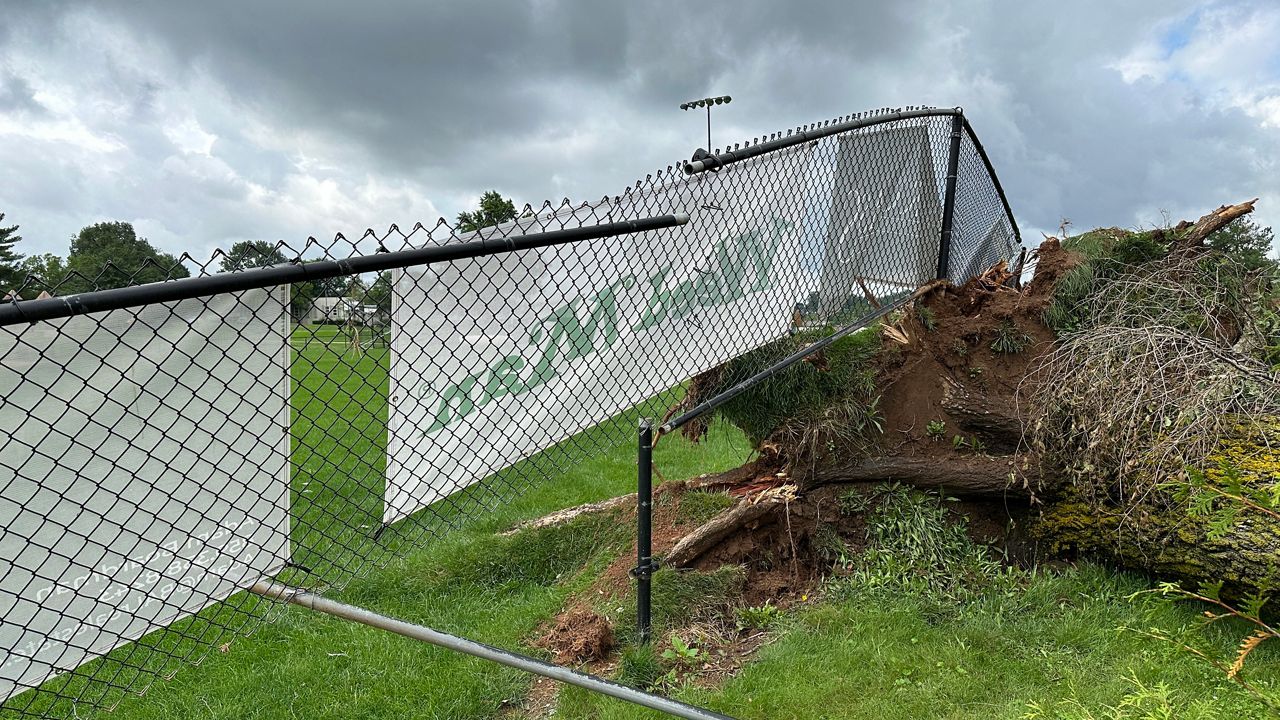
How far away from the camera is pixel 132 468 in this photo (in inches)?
79.0

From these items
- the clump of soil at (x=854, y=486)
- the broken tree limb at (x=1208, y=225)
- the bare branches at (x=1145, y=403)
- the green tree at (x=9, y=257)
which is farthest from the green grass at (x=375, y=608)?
the green tree at (x=9, y=257)

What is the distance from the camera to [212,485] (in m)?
2.17

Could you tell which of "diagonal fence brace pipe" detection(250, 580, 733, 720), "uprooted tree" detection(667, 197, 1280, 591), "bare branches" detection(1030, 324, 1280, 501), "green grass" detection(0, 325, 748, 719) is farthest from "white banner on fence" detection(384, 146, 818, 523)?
"bare branches" detection(1030, 324, 1280, 501)

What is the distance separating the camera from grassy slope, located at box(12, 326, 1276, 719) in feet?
9.73

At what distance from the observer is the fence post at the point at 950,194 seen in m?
5.31

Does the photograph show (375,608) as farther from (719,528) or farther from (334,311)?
(334,311)

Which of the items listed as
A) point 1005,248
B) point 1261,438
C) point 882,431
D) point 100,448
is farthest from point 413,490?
point 1005,248

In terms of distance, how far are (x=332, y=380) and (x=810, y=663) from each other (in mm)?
2101

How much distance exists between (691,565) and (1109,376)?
2144mm

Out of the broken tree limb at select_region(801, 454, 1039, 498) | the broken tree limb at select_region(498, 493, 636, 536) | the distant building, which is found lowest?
the broken tree limb at select_region(498, 493, 636, 536)

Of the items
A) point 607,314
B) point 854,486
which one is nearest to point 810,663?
point 854,486

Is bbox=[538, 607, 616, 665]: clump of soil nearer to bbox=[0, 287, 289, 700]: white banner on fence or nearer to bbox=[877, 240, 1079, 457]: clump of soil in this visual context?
bbox=[0, 287, 289, 700]: white banner on fence

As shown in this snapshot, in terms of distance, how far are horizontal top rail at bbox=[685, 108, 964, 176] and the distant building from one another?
1.46m

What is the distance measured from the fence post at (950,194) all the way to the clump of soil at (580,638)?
3308mm
